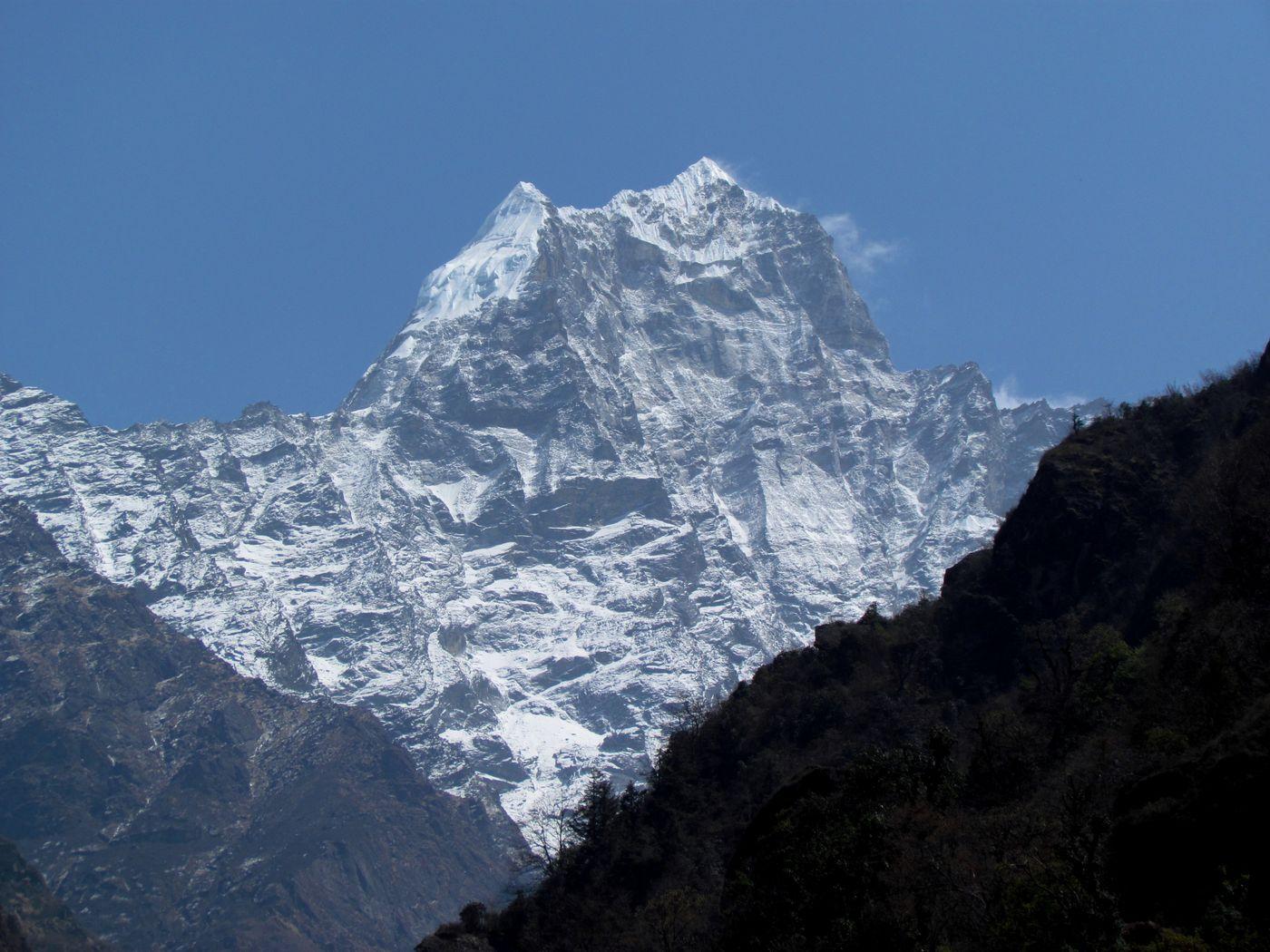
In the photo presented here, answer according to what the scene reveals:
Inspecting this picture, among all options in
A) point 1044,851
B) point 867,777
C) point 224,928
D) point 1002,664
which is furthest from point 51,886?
point 1044,851

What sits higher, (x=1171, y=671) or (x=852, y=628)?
(x=852, y=628)

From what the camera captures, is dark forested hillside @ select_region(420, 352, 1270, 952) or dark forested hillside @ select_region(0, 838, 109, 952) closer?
dark forested hillside @ select_region(420, 352, 1270, 952)

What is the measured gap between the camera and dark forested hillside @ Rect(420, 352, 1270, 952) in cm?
3319

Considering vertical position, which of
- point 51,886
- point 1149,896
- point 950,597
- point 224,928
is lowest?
point 1149,896

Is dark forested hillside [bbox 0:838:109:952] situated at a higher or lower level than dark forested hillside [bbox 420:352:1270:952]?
higher

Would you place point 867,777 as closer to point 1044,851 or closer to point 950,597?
point 1044,851

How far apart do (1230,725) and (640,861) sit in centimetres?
4831

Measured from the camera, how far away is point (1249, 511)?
53.0 m

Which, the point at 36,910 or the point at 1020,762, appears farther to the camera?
the point at 36,910

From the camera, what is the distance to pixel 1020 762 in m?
54.2

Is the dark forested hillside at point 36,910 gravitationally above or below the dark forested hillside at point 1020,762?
above

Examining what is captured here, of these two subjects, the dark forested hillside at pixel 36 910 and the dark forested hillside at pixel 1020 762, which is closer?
the dark forested hillside at pixel 1020 762

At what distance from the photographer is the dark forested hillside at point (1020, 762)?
109ft

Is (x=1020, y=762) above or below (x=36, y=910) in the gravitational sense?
below
